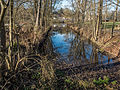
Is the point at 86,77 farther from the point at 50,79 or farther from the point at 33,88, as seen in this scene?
the point at 33,88

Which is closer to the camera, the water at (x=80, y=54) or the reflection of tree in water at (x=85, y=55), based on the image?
the water at (x=80, y=54)

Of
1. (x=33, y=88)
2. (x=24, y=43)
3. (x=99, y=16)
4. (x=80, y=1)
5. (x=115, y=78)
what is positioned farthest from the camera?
(x=80, y=1)

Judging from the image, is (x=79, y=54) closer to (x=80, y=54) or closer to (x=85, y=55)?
(x=80, y=54)

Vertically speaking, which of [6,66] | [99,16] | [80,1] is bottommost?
[6,66]

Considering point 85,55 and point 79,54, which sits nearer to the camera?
point 85,55

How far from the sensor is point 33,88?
4105 mm

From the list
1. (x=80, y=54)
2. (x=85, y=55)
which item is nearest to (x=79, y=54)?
(x=80, y=54)

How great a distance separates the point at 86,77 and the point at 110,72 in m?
1.70

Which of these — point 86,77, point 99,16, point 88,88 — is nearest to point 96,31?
point 99,16

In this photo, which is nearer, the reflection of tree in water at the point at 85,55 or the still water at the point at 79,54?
the still water at the point at 79,54

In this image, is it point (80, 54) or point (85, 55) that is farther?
point (80, 54)

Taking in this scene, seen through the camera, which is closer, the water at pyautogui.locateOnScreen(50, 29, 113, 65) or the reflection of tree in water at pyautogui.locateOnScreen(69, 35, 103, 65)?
the water at pyautogui.locateOnScreen(50, 29, 113, 65)

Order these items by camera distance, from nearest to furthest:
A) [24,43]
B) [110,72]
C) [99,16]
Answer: [110,72], [24,43], [99,16]

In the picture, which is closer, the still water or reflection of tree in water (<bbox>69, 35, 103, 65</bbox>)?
the still water
